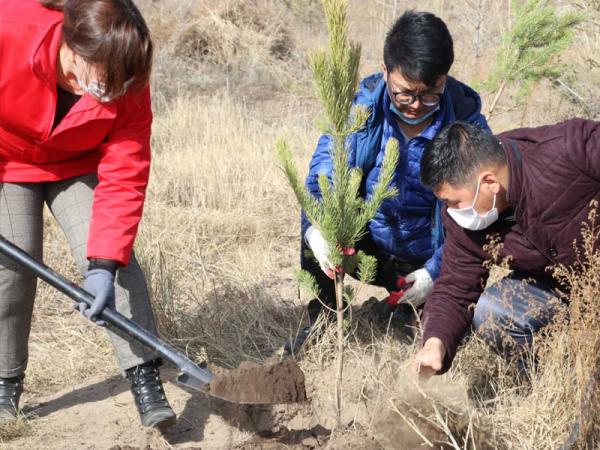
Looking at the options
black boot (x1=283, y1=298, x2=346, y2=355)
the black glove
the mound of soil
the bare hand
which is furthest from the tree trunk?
the black glove

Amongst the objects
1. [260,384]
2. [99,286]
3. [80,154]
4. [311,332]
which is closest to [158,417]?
[260,384]

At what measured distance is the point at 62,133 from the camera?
2760 mm

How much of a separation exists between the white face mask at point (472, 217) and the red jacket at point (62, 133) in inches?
48.6

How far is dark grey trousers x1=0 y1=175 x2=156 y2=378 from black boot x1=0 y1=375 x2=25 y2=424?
0.22 meters

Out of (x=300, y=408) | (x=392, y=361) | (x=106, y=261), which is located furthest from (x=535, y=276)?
(x=106, y=261)

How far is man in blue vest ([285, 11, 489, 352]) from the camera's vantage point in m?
3.25

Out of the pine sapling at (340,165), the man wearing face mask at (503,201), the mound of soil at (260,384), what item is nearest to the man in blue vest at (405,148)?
the pine sapling at (340,165)

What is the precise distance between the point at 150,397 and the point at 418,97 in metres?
1.71

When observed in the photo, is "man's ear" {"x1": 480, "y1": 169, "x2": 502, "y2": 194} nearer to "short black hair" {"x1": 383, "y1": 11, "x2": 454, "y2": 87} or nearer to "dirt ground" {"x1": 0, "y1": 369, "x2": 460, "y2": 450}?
"short black hair" {"x1": 383, "y1": 11, "x2": 454, "y2": 87}

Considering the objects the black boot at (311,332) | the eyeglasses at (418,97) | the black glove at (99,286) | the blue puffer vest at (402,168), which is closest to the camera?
the black glove at (99,286)

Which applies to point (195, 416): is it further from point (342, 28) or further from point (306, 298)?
point (342, 28)

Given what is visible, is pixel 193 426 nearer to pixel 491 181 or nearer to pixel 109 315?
pixel 109 315

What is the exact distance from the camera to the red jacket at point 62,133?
2.65 meters

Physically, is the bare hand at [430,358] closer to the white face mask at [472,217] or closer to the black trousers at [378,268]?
the white face mask at [472,217]
